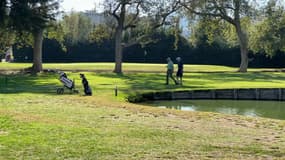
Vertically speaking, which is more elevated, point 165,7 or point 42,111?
point 165,7

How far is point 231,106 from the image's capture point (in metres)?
23.1

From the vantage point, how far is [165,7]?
43.9 meters

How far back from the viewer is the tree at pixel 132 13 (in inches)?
1634

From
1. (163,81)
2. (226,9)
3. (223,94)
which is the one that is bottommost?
(223,94)

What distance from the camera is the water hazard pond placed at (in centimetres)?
2059

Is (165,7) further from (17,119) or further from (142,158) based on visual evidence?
(142,158)

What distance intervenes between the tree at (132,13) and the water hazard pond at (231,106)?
59.5 feet

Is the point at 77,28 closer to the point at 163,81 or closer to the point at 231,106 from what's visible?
the point at 163,81

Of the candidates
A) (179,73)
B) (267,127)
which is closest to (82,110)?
(267,127)

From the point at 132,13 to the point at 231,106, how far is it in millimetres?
21663

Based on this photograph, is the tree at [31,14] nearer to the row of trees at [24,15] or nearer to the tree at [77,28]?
the row of trees at [24,15]

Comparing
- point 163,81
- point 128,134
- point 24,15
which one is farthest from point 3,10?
point 128,134

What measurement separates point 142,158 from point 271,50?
46201mm

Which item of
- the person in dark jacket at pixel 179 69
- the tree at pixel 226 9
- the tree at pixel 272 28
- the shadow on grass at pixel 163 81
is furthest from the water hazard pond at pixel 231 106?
the tree at pixel 272 28
